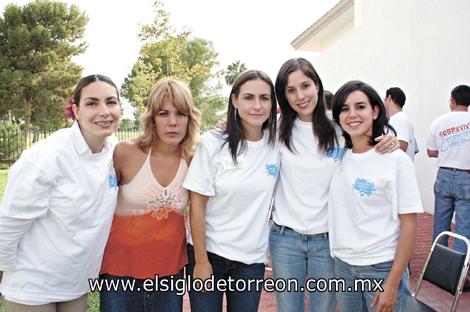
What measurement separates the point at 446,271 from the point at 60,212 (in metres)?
2.32

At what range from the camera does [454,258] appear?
2.65 metres

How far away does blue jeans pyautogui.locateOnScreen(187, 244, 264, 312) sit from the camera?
98.1 inches

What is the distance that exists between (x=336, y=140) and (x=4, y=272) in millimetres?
1984

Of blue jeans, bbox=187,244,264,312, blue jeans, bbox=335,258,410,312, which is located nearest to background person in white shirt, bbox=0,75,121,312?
blue jeans, bbox=187,244,264,312

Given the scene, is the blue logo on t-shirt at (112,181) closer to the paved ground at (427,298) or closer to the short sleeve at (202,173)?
the short sleeve at (202,173)

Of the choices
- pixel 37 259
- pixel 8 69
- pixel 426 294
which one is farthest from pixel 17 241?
pixel 8 69

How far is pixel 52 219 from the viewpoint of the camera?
2.18 meters

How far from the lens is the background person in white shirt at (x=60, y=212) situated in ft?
6.83

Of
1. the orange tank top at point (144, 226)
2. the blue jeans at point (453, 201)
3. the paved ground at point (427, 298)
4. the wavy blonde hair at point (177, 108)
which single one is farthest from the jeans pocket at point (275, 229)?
the blue jeans at point (453, 201)

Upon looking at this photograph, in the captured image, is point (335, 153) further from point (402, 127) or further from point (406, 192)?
point (402, 127)

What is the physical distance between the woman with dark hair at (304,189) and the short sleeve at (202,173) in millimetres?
440

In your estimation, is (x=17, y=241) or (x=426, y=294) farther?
(x=426, y=294)

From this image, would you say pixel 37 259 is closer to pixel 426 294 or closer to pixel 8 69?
pixel 426 294

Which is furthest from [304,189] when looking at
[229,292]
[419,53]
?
[419,53]
